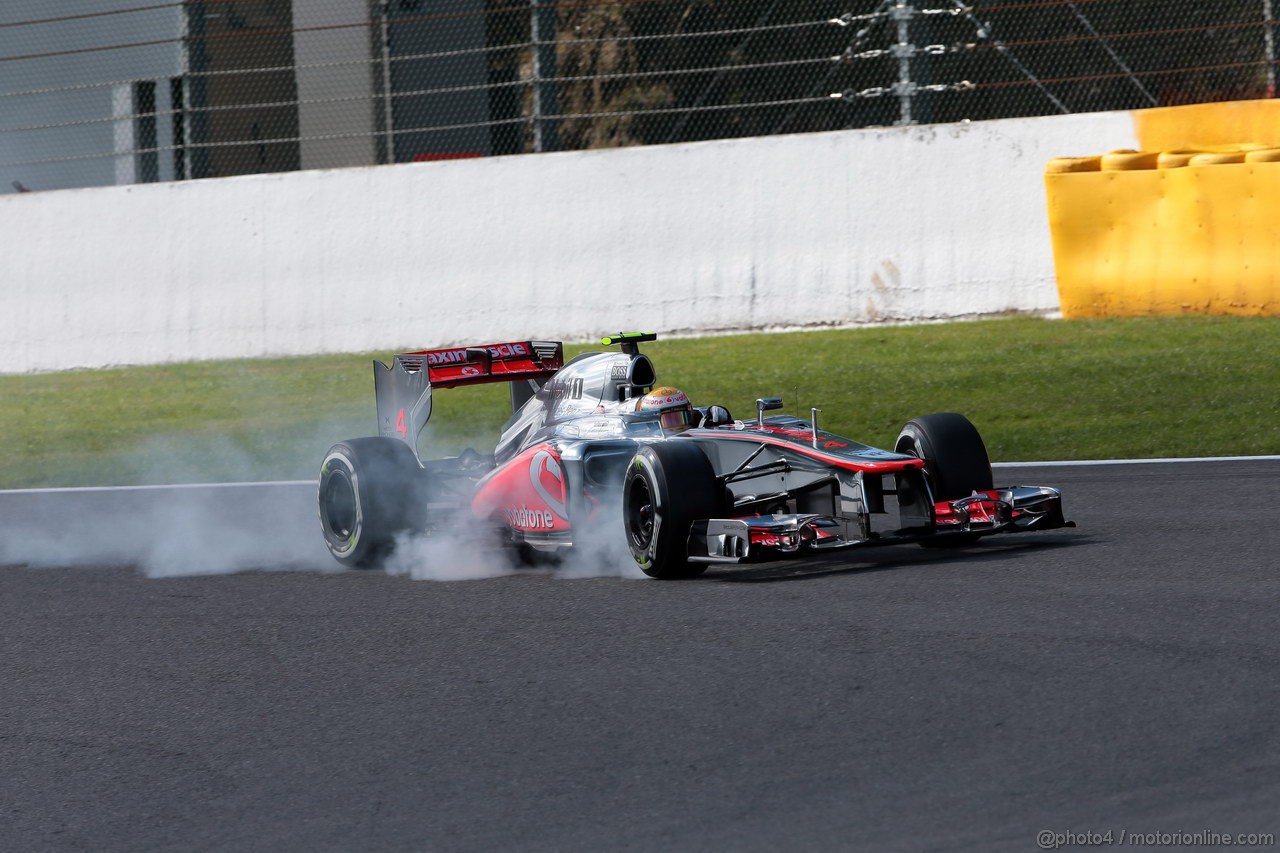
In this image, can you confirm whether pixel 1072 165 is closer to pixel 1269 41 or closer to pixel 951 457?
pixel 1269 41

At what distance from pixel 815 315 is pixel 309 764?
10542mm

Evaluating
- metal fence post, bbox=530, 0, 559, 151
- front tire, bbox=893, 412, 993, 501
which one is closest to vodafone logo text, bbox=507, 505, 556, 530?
front tire, bbox=893, 412, 993, 501

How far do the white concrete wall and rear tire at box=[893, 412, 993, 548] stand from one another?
7.11 m

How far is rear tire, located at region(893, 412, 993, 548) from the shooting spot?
730cm

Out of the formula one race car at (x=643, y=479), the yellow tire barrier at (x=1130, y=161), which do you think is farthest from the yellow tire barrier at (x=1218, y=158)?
the formula one race car at (x=643, y=479)

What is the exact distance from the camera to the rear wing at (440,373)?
8836 mm

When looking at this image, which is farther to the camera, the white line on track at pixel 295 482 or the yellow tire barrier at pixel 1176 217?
the yellow tire barrier at pixel 1176 217

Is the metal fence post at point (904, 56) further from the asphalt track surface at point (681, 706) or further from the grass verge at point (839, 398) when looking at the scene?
the asphalt track surface at point (681, 706)

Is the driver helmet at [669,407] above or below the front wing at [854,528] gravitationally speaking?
above

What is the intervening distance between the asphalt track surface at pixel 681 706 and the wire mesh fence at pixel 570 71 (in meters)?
7.82

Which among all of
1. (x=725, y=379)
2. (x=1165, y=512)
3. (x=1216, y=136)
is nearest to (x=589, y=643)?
(x=1165, y=512)

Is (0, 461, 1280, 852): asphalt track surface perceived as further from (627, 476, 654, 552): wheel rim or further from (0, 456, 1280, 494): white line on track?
(0, 456, 1280, 494): white line on track

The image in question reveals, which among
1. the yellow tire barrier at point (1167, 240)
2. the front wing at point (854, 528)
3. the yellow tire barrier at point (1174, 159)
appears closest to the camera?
the front wing at point (854, 528)

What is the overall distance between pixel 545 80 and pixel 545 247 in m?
1.61
